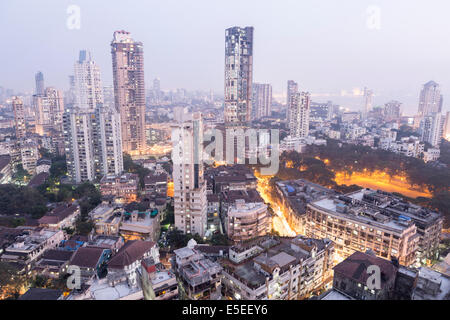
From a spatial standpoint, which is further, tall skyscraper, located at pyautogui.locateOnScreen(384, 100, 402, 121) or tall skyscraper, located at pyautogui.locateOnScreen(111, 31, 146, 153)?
tall skyscraper, located at pyautogui.locateOnScreen(384, 100, 402, 121)

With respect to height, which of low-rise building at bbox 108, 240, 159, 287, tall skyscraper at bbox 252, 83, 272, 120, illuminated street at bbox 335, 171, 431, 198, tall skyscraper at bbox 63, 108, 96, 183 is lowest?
illuminated street at bbox 335, 171, 431, 198

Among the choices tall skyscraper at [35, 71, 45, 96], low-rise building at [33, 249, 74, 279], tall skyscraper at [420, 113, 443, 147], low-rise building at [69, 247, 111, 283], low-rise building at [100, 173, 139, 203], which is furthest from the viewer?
tall skyscraper at [35, 71, 45, 96]

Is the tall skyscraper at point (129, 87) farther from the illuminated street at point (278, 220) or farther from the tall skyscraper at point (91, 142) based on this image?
the illuminated street at point (278, 220)

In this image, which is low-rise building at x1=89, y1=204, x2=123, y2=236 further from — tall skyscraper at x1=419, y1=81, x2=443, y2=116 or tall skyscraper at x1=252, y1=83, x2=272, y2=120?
tall skyscraper at x1=419, y1=81, x2=443, y2=116

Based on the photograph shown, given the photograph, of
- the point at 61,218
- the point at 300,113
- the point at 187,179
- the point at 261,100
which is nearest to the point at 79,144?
the point at 61,218

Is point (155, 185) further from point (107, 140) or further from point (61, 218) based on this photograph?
point (61, 218)

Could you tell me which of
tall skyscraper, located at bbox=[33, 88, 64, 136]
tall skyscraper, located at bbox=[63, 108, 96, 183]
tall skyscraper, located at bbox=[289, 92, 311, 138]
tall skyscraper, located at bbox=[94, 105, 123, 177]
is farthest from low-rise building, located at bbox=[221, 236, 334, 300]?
tall skyscraper, located at bbox=[33, 88, 64, 136]
